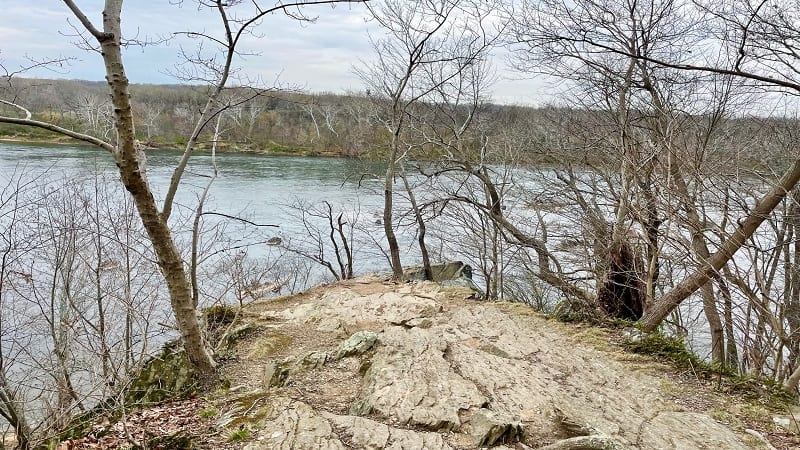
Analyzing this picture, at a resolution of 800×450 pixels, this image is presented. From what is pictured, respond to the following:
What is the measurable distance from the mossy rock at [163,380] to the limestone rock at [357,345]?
142 centimetres

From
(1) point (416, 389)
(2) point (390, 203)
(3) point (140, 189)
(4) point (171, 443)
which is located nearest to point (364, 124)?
(2) point (390, 203)

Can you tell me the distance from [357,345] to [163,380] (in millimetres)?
1908

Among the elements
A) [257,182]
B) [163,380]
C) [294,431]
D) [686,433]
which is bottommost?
[163,380]

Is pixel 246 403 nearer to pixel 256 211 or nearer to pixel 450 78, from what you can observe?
pixel 450 78

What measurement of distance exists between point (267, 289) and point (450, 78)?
6684 millimetres

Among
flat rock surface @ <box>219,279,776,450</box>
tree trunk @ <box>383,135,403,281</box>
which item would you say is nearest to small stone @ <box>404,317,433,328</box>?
flat rock surface @ <box>219,279,776,450</box>

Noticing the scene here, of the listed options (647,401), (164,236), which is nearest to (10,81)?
(164,236)

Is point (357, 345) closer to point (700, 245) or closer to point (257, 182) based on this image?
point (700, 245)

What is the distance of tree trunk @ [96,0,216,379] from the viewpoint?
3600mm

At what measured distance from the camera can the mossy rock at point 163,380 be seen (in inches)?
189

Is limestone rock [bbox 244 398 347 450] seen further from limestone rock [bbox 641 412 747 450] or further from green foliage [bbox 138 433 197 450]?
limestone rock [bbox 641 412 747 450]

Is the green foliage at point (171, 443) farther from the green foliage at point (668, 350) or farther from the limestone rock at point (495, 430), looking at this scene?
the green foliage at point (668, 350)

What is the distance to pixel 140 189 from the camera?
398cm

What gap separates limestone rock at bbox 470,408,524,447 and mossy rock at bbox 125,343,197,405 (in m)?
2.75
